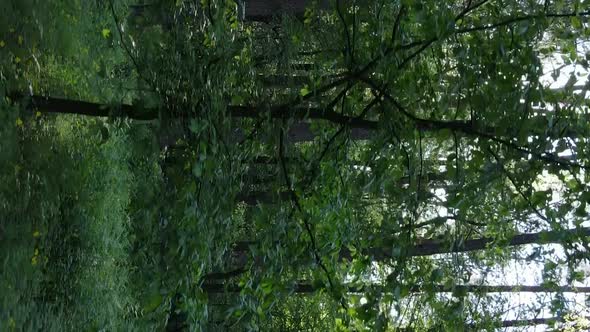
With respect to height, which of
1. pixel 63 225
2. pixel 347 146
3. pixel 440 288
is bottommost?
pixel 63 225

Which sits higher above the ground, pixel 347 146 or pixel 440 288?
pixel 347 146

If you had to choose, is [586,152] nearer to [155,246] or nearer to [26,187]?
[155,246]

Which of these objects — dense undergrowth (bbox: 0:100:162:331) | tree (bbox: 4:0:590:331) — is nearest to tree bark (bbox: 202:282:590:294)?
tree (bbox: 4:0:590:331)

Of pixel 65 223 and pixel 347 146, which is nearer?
pixel 347 146

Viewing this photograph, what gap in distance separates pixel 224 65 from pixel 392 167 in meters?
1.08

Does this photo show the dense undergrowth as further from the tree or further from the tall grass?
the tree

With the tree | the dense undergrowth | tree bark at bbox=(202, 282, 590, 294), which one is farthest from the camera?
the dense undergrowth

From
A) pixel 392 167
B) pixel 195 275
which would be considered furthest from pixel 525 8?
pixel 195 275

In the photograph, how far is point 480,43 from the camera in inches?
151

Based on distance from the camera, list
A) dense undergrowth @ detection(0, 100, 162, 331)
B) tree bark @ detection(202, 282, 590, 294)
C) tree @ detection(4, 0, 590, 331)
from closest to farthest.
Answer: tree @ detection(4, 0, 590, 331) < tree bark @ detection(202, 282, 590, 294) < dense undergrowth @ detection(0, 100, 162, 331)

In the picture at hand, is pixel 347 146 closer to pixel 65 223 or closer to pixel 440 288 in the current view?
pixel 440 288

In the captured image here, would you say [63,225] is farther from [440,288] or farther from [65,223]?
[440,288]

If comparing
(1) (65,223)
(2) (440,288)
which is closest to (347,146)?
(2) (440,288)

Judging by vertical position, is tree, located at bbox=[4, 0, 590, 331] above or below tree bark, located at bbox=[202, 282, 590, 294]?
above
